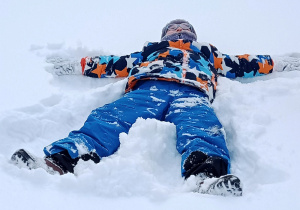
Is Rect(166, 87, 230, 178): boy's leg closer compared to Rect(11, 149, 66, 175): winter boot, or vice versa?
Rect(11, 149, 66, 175): winter boot

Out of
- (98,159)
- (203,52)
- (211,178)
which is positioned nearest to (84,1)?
(203,52)

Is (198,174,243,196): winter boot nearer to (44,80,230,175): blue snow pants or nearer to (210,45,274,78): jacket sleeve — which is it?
(44,80,230,175): blue snow pants

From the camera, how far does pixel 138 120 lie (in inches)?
61.0

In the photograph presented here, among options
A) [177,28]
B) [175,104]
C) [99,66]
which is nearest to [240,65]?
[177,28]

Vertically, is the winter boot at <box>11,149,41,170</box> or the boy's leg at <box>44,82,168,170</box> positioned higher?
the winter boot at <box>11,149,41,170</box>

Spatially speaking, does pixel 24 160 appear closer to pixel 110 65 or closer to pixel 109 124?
pixel 109 124

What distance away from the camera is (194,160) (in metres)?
1.39

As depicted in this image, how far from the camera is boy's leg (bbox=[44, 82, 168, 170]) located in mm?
1438

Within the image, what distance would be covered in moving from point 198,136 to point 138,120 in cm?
25

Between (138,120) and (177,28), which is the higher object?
(177,28)

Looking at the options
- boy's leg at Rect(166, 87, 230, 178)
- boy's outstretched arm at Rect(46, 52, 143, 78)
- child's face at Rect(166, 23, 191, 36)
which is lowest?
boy's leg at Rect(166, 87, 230, 178)

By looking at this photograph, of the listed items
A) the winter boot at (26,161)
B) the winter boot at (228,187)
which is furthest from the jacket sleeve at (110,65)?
the winter boot at (228,187)

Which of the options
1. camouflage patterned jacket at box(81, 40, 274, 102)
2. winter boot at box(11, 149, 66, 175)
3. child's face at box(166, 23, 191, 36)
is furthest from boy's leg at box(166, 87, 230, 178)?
child's face at box(166, 23, 191, 36)

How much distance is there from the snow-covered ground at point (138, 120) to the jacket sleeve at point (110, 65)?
62 millimetres
